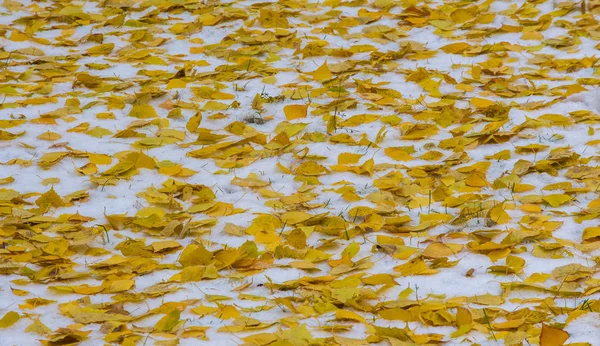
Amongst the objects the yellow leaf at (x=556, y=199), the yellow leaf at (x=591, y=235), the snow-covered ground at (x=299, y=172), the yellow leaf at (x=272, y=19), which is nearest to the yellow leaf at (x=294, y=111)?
the snow-covered ground at (x=299, y=172)

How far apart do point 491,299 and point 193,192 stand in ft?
4.50

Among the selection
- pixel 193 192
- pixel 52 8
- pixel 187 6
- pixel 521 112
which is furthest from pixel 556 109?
pixel 52 8

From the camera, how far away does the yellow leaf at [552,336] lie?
2.34m

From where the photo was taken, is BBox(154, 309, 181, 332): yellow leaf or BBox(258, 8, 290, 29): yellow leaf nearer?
BBox(154, 309, 181, 332): yellow leaf

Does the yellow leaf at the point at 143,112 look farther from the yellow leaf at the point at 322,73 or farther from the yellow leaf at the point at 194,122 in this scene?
the yellow leaf at the point at 322,73

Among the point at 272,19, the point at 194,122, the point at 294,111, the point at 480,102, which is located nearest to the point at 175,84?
the point at 194,122

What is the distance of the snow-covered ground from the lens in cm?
264

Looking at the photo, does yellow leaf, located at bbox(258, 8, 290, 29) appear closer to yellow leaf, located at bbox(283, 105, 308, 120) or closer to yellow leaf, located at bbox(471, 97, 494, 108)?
yellow leaf, located at bbox(283, 105, 308, 120)

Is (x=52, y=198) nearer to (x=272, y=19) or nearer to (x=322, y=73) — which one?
(x=322, y=73)

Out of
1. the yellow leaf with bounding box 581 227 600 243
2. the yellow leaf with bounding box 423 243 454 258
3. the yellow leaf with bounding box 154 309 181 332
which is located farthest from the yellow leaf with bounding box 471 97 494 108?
the yellow leaf with bounding box 154 309 181 332

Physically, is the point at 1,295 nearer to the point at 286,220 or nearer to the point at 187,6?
the point at 286,220

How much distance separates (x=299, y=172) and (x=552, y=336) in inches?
60.2

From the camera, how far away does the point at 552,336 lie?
7.68ft

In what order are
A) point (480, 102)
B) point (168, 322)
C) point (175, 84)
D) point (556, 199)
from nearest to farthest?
point (168, 322)
point (556, 199)
point (480, 102)
point (175, 84)
